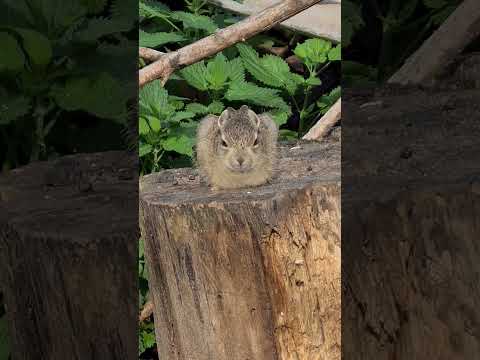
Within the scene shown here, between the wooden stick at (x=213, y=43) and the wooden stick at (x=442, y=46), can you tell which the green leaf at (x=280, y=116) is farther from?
the wooden stick at (x=442, y=46)

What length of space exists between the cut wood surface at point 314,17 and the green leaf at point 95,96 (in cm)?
45

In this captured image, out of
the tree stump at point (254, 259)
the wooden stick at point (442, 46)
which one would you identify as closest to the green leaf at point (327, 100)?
the tree stump at point (254, 259)

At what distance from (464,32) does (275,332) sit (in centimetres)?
124

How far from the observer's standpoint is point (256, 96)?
196 cm

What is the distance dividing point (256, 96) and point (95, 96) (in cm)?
77

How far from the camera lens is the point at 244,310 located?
80.4 inches

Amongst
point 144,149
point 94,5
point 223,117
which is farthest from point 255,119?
point 94,5

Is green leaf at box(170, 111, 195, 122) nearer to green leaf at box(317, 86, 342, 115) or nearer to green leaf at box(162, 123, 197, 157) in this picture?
green leaf at box(162, 123, 197, 157)

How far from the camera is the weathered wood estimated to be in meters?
1.78

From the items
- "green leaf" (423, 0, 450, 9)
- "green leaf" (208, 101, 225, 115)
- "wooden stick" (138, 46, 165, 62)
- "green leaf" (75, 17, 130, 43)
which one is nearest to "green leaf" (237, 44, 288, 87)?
"green leaf" (208, 101, 225, 115)

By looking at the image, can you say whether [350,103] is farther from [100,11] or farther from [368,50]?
[100,11]

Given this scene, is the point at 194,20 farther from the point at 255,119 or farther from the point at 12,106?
the point at 12,106

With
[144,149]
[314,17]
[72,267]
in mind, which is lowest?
[72,267]

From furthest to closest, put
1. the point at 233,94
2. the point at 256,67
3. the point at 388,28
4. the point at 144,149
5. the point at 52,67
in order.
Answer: the point at 52,67, the point at 388,28, the point at 144,149, the point at 256,67, the point at 233,94
